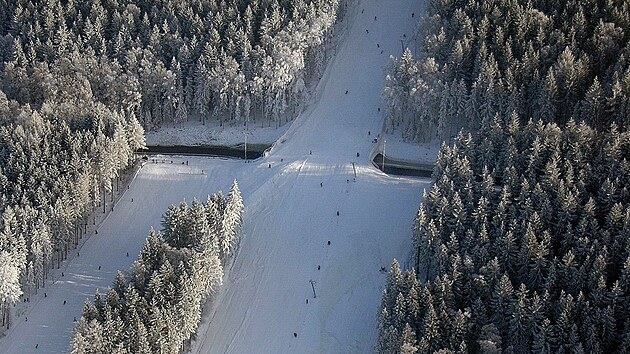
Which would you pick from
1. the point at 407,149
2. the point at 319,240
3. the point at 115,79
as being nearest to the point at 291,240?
the point at 319,240

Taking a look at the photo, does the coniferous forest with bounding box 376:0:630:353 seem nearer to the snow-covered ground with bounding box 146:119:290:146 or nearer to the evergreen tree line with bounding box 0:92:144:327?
the snow-covered ground with bounding box 146:119:290:146

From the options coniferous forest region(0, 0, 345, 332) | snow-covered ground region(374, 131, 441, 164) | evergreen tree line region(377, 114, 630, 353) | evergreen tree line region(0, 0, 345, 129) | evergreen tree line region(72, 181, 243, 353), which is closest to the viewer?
evergreen tree line region(377, 114, 630, 353)

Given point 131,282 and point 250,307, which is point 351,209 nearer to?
point 250,307

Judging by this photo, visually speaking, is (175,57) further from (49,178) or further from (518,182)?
(518,182)

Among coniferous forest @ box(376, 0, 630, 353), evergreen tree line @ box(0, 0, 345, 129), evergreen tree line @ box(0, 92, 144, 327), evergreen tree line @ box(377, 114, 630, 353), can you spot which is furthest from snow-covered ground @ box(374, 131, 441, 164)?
evergreen tree line @ box(0, 92, 144, 327)

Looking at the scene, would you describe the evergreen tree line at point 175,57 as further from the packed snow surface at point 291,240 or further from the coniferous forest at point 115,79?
the packed snow surface at point 291,240

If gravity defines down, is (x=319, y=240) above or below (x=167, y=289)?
above

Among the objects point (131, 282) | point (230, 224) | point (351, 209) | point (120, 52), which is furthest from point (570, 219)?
point (120, 52)
